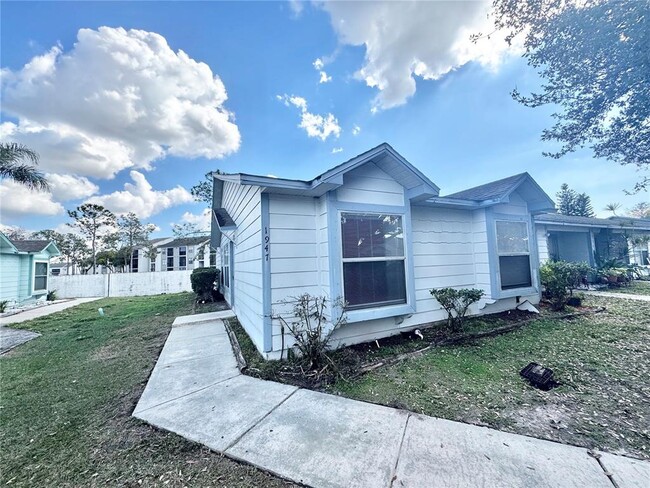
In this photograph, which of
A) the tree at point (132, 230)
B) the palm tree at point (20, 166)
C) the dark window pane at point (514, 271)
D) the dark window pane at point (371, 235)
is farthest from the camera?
the tree at point (132, 230)

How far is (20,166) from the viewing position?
→ 33.6 ft

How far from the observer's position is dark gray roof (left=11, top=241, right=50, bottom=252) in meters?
13.3

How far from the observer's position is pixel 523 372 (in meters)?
3.64

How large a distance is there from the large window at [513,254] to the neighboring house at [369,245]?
1.4 inches

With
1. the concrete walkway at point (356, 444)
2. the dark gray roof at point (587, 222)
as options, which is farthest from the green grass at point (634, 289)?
the concrete walkway at point (356, 444)

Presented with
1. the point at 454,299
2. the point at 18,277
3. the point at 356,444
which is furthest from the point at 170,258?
the point at 356,444

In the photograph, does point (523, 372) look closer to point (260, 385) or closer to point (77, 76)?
point (260, 385)

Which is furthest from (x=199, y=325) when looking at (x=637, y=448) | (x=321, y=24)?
(x=321, y=24)

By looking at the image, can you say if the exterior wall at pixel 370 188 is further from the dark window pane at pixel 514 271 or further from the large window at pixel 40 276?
the large window at pixel 40 276

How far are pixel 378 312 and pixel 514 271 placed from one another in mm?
4118

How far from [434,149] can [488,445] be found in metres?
10.9

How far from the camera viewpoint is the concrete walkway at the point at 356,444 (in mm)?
1929


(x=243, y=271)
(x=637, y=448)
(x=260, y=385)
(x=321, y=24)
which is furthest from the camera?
(x=321, y=24)

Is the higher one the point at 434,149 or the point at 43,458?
the point at 434,149
